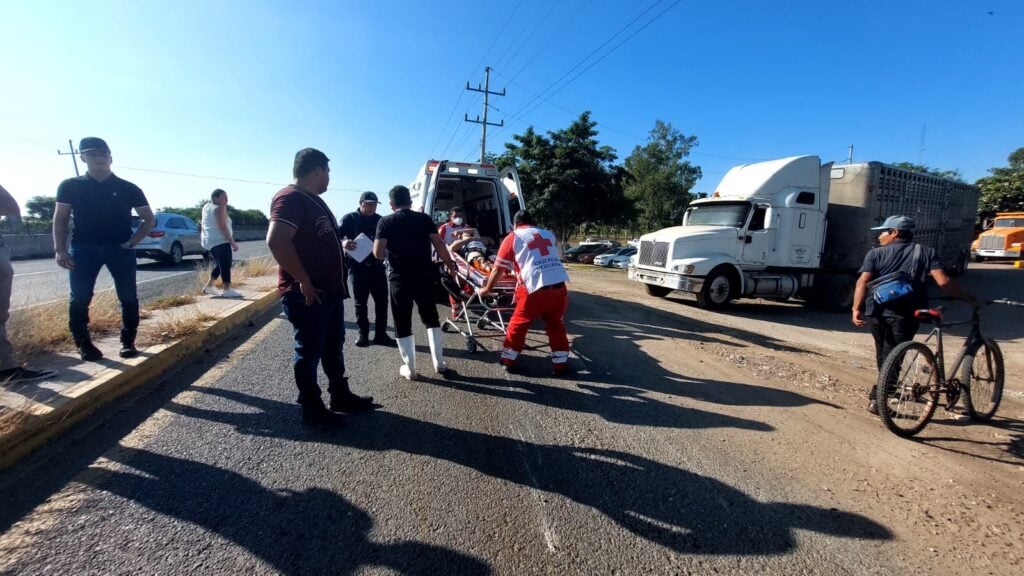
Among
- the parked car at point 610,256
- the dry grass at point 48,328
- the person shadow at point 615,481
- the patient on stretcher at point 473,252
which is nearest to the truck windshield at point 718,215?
the patient on stretcher at point 473,252

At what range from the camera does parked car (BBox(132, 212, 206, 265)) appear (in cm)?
1185

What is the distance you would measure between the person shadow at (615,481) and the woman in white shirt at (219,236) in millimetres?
4198

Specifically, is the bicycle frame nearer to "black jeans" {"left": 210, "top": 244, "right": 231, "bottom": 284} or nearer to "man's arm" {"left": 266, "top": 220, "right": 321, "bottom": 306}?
"man's arm" {"left": 266, "top": 220, "right": 321, "bottom": 306}

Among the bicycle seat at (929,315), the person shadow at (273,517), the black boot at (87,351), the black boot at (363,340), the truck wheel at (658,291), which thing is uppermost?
the bicycle seat at (929,315)

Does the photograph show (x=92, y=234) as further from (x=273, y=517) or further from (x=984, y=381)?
(x=984, y=381)

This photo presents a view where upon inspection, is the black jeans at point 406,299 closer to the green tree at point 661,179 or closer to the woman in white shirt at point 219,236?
the woman in white shirt at point 219,236

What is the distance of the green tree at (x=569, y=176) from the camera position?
67.3 feet

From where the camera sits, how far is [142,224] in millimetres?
3861

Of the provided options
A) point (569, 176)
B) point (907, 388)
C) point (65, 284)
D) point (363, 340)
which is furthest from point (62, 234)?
point (569, 176)

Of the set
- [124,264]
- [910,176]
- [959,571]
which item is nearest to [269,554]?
[959,571]

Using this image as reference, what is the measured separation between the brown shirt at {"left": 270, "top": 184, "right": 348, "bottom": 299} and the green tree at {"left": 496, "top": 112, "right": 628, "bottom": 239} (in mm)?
18207

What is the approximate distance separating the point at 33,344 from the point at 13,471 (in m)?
2.08

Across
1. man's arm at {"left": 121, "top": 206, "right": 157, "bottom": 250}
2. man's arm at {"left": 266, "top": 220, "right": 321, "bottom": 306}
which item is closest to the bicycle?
man's arm at {"left": 266, "top": 220, "right": 321, "bottom": 306}

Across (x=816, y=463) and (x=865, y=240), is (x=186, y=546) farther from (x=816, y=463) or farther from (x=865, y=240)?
(x=865, y=240)
